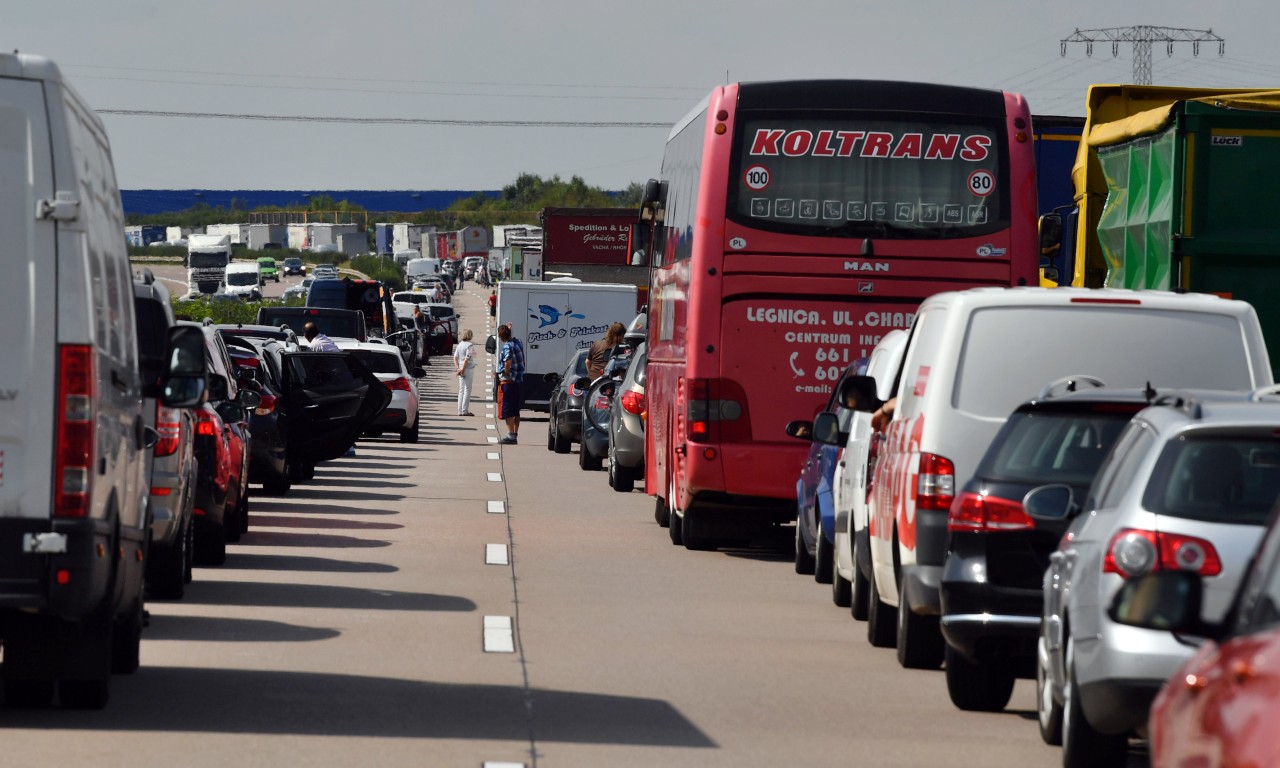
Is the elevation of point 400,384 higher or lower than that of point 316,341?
lower

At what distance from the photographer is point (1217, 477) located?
23.8 feet

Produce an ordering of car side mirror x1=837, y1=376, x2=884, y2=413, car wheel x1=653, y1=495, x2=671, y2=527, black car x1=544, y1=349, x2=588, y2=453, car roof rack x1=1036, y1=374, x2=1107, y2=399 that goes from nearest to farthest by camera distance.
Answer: car roof rack x1=1036, y1=374, x2=1107, y2=399 → car side mirror x1=837, y1=376, x2=884, y2=413 → car wheel x1=653, y1=495, x2=671, y2=527 → black car x1=544, y1=349, x2=588, y2=453

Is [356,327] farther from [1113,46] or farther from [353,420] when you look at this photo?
[1113,46]

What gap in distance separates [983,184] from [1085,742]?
911 cm

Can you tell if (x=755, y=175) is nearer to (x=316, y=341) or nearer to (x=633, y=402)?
(x=633, y=402)

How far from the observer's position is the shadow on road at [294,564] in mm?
15828

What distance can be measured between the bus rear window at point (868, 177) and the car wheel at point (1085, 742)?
349 inches

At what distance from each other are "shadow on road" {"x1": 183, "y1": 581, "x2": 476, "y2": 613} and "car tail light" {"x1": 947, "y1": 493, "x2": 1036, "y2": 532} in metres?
4.69

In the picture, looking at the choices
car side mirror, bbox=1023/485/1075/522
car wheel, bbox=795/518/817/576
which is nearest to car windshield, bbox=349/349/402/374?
car wheel, bbox=795/518/817/576

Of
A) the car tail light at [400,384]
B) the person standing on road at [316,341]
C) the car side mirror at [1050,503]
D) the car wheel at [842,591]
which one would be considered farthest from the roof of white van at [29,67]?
the car tail light at [400,384]

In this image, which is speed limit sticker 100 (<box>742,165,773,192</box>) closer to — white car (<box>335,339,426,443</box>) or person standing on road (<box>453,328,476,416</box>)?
white car (<box>335,339,426,443</box>)

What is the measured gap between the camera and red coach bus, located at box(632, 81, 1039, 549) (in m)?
16.4

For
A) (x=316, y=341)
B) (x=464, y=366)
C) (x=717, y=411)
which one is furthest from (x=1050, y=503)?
(x=464, y=366)

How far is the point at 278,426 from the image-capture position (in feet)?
67.8
